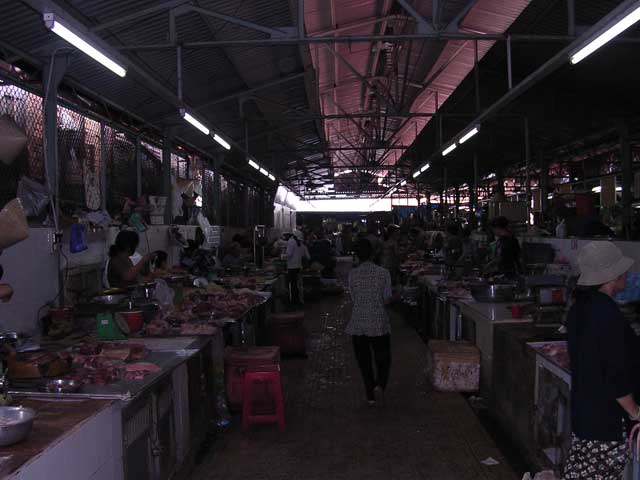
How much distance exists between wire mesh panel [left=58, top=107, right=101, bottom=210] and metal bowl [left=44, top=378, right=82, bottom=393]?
3305 millimetres

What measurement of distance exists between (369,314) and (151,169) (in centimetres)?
559

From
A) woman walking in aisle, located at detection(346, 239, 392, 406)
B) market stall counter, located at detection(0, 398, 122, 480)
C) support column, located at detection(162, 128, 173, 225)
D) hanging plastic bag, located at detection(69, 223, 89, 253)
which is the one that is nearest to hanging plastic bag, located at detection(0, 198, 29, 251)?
market stall counter, located at detection(0, 398, 122, 480)

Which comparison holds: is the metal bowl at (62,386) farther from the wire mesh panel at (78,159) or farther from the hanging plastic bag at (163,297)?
the wire mesh panel at (78,159)

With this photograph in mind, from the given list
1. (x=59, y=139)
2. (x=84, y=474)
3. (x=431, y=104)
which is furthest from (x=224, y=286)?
(x=431, y=104)

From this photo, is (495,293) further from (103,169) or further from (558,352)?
(103,169)

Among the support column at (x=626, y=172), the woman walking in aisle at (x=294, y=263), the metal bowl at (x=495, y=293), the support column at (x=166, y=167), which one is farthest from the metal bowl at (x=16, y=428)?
the woman walking in aisle at (x=294, y=263)

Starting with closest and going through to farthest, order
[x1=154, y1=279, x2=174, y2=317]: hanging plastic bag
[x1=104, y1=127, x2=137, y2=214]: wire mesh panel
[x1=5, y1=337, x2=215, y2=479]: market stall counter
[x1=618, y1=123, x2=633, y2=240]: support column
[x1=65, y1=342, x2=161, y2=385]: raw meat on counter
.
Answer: [x1=5, y1=337, x2=215, y2=479]: market stall counter < [x1=65, y1=342, x2=161, y2=385]: raw meat on counter < [x1=154, y1=279, x2=174, y2=317]: hanging plastic bag < [x1=104, y1=127, x2=137, y2=214]: wire mesh panel < [x1=618, y1=123, x2=633, y2=240]: support column

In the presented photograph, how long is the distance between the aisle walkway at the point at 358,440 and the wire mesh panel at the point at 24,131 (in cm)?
301

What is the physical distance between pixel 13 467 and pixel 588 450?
259 centimetres

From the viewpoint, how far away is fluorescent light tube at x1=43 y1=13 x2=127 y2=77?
4316mm

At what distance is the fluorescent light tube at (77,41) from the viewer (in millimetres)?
4316

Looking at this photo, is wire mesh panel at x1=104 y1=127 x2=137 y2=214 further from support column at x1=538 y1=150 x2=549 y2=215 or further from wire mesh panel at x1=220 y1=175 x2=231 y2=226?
support column at x1=538 y1=150 x2=549 y2=215

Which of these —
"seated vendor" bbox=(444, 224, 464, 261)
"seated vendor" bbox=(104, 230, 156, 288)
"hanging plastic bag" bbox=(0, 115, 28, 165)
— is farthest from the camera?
"seated vendor" bbox=(444, 224, 464, 261)

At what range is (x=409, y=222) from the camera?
2731 cm
